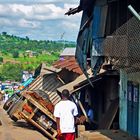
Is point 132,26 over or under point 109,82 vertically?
over

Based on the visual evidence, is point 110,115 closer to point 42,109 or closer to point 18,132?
point 42,109

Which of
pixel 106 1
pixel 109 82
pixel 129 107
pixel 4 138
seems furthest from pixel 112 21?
pixel 4 138

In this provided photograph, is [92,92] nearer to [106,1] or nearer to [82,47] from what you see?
[82,47]

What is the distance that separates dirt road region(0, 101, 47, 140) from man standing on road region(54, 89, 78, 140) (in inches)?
314

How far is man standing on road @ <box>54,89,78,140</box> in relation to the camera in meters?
10.9

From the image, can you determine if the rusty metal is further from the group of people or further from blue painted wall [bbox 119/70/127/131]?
blue painted wall [bbox 119/70/127/131]

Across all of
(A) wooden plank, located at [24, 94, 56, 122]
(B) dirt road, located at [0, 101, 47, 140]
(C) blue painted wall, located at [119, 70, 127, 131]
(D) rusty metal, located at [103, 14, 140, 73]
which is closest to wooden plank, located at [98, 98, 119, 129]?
(C) blue painted wall, located at [119, 70, 127, 131]

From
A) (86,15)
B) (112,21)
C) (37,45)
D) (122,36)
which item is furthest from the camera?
(37,45)

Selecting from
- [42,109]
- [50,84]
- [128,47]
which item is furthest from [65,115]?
[50,84]

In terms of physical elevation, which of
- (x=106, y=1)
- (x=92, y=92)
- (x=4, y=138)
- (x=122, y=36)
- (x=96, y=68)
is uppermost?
(x=106, y=1)

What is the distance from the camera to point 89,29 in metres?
16.5

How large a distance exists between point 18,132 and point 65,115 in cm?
1037

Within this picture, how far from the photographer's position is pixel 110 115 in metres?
17.6

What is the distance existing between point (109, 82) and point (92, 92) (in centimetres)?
257
